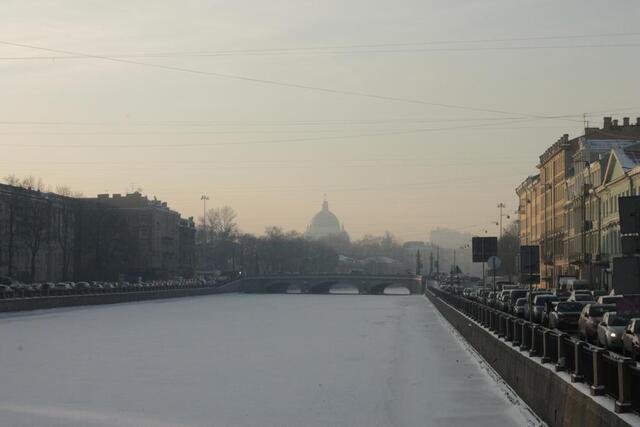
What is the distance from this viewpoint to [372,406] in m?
26.5

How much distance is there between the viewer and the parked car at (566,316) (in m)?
46.1

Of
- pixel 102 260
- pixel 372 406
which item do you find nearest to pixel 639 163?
pixel 372 406

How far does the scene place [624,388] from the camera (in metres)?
14.0

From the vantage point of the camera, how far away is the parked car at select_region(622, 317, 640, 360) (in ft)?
97.3

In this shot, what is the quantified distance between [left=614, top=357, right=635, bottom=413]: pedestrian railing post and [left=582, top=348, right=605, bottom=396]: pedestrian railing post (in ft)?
4.26

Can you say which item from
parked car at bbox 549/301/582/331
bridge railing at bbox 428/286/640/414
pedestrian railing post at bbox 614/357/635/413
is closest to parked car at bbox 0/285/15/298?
parked car at bbox 549/301/582/331

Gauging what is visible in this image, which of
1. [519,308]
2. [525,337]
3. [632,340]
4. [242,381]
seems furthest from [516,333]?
[519,308]

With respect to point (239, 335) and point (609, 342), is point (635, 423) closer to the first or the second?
point (609, 342)

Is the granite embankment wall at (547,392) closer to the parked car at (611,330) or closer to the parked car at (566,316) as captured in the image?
the parked car at (611,330)

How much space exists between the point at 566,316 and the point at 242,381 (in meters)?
19.7

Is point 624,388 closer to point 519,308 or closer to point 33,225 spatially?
point 519,308

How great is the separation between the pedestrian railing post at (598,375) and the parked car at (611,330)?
19.2m

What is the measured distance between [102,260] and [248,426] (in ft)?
415

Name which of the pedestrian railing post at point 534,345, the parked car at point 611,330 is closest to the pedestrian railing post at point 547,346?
the pedestrian railing post at point 534,345
